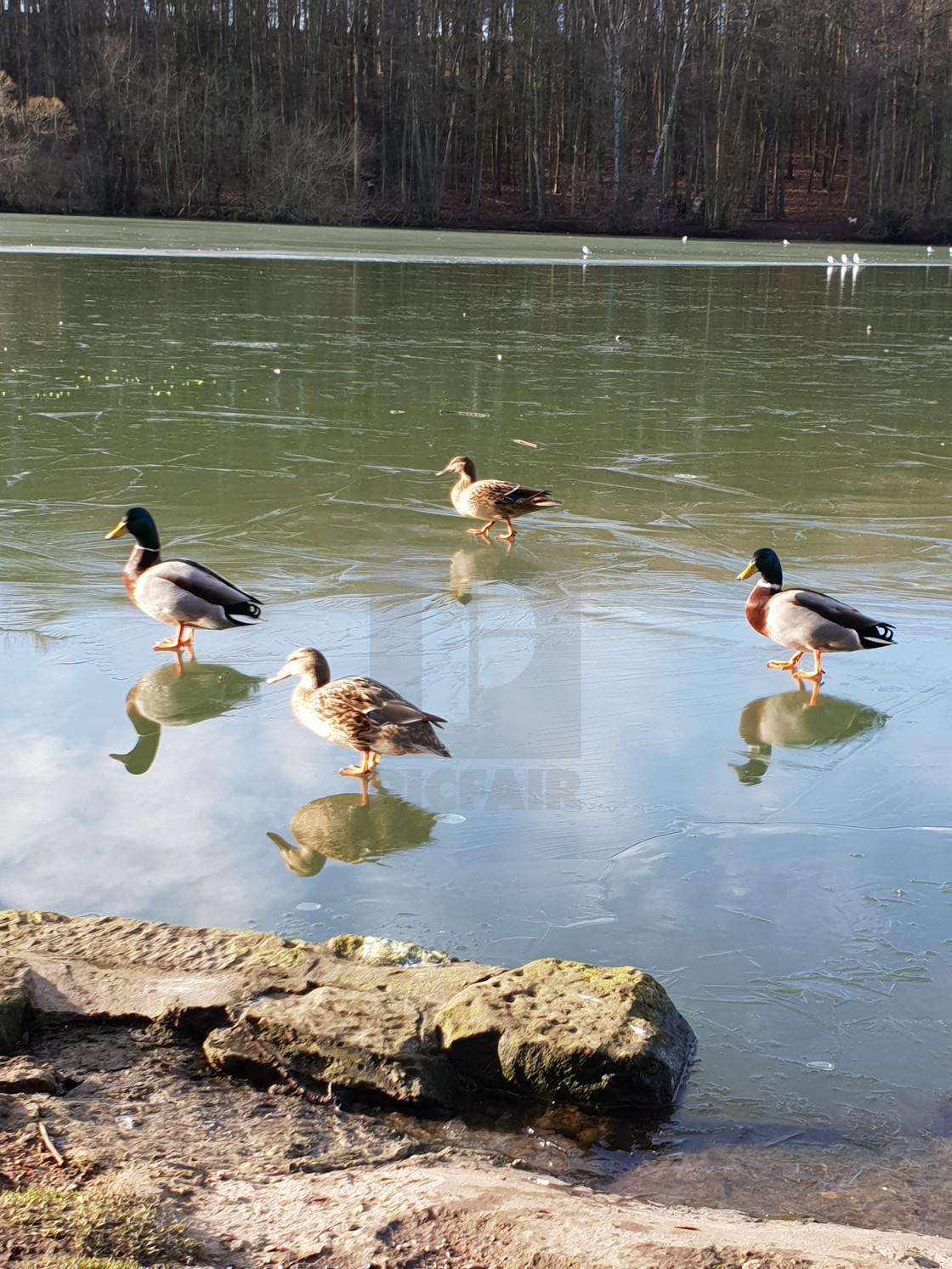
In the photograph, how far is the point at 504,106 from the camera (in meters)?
49.7

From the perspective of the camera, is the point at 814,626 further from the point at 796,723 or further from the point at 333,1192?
the point at 333,1192

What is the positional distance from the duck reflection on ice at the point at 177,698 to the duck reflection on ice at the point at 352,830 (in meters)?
0.65

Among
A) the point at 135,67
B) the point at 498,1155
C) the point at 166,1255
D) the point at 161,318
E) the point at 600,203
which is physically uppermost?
the point at 135,67

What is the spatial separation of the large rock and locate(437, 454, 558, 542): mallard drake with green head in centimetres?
404

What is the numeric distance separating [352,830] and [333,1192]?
63.2 inches

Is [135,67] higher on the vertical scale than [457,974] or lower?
higher

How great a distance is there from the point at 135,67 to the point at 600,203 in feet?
53.3

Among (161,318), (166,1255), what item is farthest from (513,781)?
(161,318)

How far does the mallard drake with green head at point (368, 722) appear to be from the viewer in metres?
3.97

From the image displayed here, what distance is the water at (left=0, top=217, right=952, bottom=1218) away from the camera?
10.3 feet

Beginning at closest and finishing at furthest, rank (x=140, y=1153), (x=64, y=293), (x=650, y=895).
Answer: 1. (x=140, y=1153)
2. (x=650, y=895)
3. (x=64, y=293)

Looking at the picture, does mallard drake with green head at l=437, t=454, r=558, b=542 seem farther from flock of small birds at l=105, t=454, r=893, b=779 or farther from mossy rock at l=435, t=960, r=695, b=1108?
mossy rock at l=435, t=960, r=695, b=1108

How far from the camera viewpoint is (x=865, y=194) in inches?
1986

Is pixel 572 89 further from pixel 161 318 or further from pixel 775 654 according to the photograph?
pixel 775 654
